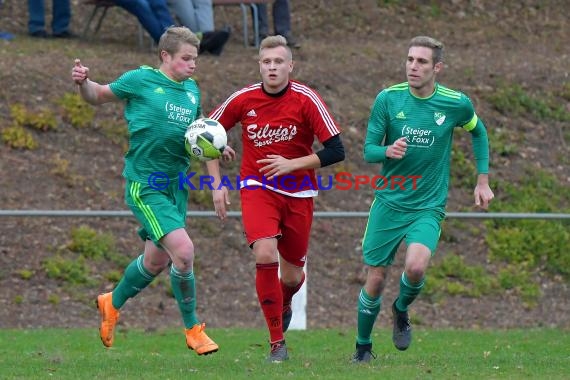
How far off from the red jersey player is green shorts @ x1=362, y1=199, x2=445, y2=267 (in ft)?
1.67

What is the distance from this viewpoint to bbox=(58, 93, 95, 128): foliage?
1598cm

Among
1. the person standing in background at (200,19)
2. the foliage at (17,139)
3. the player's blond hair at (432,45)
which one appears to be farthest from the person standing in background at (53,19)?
the player's blond hair at (432,45)

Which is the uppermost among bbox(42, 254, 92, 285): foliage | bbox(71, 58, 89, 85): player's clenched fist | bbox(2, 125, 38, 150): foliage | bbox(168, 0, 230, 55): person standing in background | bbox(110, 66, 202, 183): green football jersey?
bbox(71, 58, 89, 85): player's clenched fist

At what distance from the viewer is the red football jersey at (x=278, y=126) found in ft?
29.8

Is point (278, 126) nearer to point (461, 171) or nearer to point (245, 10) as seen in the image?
point (461, 171)

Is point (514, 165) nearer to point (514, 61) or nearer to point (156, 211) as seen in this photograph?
point (514, 61)

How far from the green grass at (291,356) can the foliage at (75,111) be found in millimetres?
3931

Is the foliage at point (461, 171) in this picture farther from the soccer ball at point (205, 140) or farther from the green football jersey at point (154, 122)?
the soccer ball at point (205, 140)

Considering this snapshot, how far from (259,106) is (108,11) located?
11310mm

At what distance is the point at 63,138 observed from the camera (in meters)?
15.8

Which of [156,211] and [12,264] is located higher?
[156,211]

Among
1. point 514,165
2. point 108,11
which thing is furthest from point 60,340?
point 108,11

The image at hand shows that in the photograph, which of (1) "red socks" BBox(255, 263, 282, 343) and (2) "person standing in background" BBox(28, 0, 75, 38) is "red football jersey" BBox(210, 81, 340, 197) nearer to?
(1) "red socks" BBox(255, 263, 282, 343)

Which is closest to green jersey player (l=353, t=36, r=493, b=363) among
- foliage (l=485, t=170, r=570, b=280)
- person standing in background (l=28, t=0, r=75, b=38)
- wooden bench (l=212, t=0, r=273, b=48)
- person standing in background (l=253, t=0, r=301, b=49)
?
foliage (l=485, t=170, r=570, b=280)
